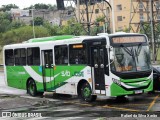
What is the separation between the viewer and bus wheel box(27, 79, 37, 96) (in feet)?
64.8

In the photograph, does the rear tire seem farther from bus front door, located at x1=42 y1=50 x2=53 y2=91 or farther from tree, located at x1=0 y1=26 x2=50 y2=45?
tree, located at x1=0 y1=26 x2=50 y2=45

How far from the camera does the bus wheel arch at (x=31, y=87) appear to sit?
64.8ft

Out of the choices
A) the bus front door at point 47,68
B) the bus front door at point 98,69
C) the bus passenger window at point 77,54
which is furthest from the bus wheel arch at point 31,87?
the bus front door at point 98,69

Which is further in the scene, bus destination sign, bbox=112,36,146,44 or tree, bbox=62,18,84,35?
tree, bbox=62,18,84,35

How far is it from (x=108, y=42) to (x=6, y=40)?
56493mm

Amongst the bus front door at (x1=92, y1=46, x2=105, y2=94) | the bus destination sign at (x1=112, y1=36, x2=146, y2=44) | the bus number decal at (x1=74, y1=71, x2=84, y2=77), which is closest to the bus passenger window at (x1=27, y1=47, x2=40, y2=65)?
the bus number decal at (x1=74, y1=71, x2=84, y2=77)

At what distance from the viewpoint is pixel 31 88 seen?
65.9 feet

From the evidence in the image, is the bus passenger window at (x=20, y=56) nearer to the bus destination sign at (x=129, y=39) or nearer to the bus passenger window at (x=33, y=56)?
the bus passenger window at (x=33, y=56)

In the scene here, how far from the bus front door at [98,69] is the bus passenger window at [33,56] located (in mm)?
4487

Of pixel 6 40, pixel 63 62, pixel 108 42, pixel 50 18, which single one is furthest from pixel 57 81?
pixel 50 18

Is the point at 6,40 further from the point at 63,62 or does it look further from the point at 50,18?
the point at 50,18

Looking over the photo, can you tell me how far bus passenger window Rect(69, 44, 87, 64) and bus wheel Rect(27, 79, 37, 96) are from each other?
12.4 ft

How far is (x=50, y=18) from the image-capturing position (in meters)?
142

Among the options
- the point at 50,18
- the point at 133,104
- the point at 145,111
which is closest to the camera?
the point at 145,111
